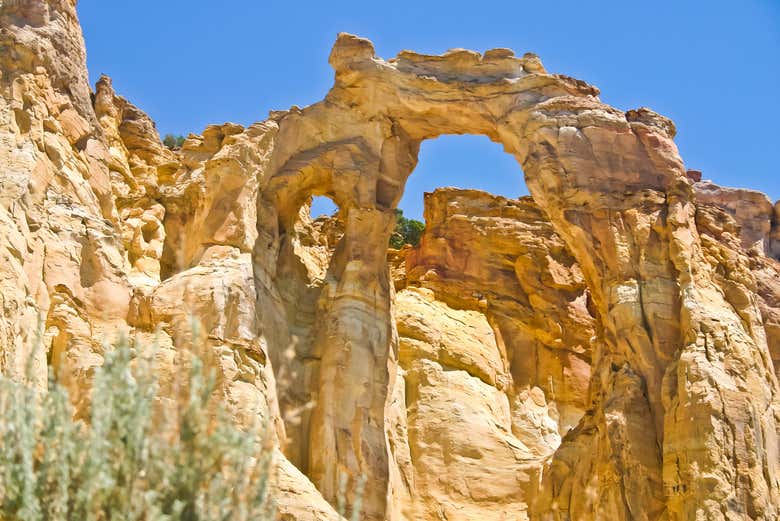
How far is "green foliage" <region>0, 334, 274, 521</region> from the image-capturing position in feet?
27.6

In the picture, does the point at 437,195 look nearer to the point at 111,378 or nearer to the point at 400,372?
the point at 400,372

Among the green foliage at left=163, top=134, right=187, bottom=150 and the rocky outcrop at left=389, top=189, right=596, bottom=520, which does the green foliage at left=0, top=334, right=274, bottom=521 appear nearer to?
the rocky outcrop at left=389, top=189, right=596, bottom=520

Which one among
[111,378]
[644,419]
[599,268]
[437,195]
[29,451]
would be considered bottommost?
[29,451]

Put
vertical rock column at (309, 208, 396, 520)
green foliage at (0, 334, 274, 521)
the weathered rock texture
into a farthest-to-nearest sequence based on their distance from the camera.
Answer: vertical rock column at (309, 208, 396, 520) < the weathered rock texture < green foliage at (0, 334, 274, 521)

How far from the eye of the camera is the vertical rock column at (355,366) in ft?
68.0

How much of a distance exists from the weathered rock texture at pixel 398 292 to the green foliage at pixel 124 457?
270 inches

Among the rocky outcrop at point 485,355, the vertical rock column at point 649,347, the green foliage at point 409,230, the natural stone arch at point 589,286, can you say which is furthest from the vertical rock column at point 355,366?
the green foliage at point 409,230

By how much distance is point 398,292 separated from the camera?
1097 inches

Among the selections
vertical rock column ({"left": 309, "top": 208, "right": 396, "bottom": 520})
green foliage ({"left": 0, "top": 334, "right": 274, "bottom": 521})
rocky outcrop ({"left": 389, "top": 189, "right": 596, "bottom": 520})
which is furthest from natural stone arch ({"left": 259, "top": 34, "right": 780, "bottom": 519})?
green foliage ({"left": 0, "top": 334, "right": 274, "bottom": 521})

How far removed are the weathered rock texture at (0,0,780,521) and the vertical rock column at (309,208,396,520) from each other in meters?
0.05

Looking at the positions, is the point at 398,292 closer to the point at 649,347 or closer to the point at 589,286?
the point at 589,286

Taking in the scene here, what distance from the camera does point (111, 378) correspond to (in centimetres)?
872

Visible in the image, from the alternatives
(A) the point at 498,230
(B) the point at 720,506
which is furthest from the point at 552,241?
(B) the point at 720,506

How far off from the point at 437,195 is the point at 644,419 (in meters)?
11.1
